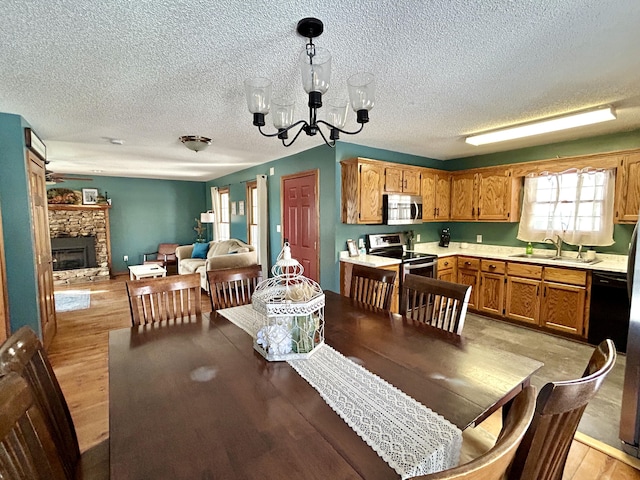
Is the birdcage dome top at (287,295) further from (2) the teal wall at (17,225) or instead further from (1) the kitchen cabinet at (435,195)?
(1) the kitchen cabinet at (435,195)

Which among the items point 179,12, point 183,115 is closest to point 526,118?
point 179,12

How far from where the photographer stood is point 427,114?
282cm

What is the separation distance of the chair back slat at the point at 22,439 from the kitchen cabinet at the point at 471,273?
443 centimetres

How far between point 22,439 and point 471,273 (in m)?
4.54

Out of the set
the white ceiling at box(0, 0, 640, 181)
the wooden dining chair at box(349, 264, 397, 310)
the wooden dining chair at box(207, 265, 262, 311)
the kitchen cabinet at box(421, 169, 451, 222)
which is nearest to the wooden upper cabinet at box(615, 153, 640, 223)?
the white ceiling at box(0, 0, 640, 181)

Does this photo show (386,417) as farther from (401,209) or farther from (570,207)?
A: (570,207)

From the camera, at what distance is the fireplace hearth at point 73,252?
6586 millimetres

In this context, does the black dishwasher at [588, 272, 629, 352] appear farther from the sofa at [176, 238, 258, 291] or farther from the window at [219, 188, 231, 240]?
the window at [219, 188, 231, 240]

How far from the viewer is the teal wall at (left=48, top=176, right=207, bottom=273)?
7234 millimetres

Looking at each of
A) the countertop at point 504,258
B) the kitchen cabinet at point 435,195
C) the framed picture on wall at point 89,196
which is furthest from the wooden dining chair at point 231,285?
the framed picture on wall at point 89,196

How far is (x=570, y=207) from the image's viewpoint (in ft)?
12.6

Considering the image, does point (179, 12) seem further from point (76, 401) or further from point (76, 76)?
point (76, 401)

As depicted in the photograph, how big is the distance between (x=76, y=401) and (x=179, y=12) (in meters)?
2.73

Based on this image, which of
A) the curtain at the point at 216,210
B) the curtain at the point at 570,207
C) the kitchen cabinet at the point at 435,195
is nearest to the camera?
the curtain at the point at 570,207
